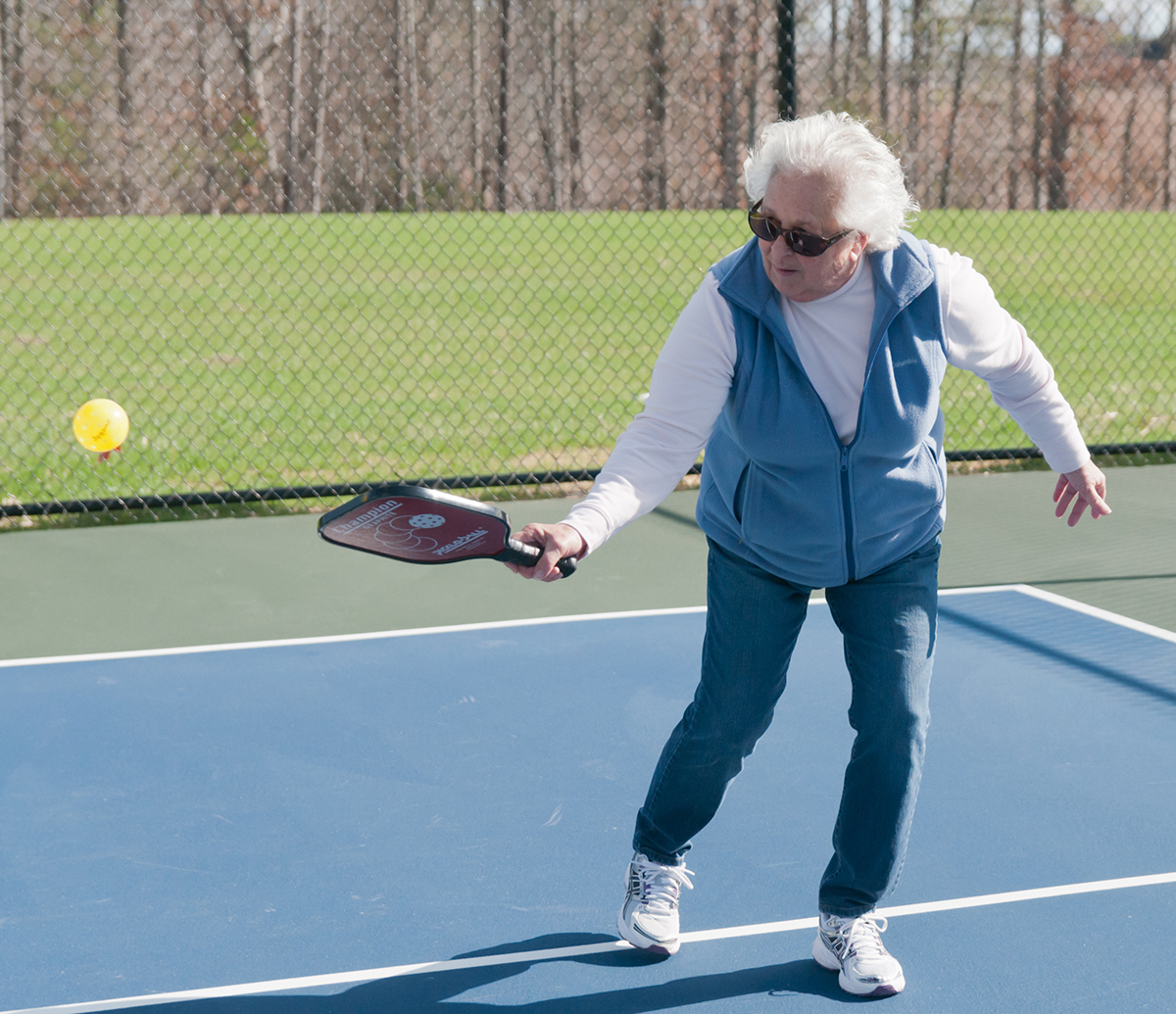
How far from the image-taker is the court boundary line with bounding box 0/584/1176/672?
5.28 meters

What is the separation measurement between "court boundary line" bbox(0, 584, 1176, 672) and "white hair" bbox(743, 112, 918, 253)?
3275 millimetres

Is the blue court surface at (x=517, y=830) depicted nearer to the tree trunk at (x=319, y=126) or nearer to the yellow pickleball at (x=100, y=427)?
the yellow pickleball at (x=100, y=427)

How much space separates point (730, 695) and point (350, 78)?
13.3m

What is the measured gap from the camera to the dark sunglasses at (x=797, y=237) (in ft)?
8.60

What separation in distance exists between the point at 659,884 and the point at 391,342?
1118 cm

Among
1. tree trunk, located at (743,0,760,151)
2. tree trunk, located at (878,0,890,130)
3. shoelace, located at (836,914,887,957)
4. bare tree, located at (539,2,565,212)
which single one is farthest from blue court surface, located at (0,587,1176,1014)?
bare tree, located at (539,2,565,212)

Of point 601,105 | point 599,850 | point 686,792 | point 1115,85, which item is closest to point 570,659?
point 599,850

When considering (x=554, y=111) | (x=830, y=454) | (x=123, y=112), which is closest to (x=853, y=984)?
(x=830, y=454)

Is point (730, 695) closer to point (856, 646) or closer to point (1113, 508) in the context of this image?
point (856, 646)

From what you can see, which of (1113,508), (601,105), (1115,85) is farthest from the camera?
(1115,85)

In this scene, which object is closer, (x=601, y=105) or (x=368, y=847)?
(x=368, y=847)

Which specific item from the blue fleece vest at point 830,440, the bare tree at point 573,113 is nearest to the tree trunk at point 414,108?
the bare tree at point 573,113

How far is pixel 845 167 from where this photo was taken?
2.60 m

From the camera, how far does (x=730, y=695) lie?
9.68 ft
